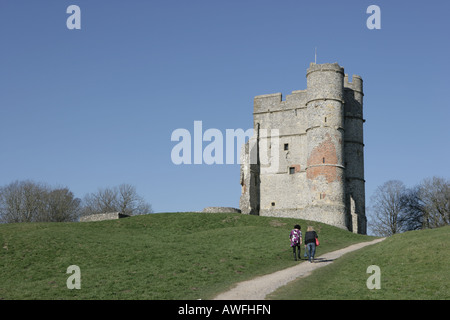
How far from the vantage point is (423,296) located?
20031 mm

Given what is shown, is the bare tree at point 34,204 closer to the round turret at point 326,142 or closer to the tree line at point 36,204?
the tree line at point 36,204

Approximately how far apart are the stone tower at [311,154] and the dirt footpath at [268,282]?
28.2m

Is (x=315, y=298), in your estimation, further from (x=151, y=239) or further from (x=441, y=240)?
(x=151, y=239)

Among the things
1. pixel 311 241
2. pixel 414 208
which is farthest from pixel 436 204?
pixel 311 241

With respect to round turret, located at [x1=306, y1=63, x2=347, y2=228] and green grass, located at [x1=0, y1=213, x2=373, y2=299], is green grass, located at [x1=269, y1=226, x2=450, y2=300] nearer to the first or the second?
green grass, located at [x1=0, y1=213, x2=373, y2=299]

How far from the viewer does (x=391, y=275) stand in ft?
79.5

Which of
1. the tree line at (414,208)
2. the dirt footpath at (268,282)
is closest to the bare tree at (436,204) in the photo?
the tree line at (414,208)

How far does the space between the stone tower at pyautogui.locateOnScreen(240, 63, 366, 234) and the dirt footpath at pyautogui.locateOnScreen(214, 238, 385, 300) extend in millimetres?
28189

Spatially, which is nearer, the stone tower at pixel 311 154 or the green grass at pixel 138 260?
the green grass at pixel 138 260

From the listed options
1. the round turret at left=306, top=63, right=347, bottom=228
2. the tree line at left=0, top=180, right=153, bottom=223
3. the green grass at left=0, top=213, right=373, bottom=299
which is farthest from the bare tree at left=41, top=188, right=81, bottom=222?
the round turret at left=306, top=63, right=347, bottom=228

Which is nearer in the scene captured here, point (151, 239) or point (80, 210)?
point (151, 239)

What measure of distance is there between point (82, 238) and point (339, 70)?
3658 cm

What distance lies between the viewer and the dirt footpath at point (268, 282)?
19.6m

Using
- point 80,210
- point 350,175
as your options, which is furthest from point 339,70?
point 80,210
